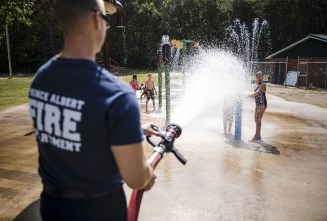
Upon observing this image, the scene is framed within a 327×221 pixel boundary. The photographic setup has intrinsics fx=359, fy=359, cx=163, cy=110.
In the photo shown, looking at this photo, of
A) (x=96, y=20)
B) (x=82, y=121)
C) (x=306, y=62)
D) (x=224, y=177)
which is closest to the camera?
(x=82, y=121)

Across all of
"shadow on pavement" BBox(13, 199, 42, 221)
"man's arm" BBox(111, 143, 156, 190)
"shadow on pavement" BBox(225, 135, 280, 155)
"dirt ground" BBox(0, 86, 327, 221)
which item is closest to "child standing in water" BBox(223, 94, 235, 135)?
"dirt ground" BBox(0, 86, 327, 221)

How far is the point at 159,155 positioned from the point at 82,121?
0.80 meters

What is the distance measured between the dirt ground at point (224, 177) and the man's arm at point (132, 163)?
3100 mm

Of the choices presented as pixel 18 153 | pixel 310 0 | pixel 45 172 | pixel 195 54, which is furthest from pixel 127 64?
pixel 45 172

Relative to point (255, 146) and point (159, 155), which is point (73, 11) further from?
point (255, 146)

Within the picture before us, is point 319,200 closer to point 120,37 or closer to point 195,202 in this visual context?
point 195,202

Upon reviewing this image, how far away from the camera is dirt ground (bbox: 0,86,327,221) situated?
494 centimetres

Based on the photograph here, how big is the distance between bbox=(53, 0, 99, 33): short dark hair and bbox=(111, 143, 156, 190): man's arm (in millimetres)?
616

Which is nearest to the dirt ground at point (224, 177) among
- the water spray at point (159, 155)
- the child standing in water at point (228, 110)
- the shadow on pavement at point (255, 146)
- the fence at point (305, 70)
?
the shadow on pavement at point (255, 146)

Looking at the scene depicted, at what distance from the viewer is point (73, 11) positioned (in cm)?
167

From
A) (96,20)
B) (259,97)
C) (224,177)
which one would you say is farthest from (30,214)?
(259,97)

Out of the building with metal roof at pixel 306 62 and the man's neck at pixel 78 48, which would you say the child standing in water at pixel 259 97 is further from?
the building with metal roof at pixel 306 62

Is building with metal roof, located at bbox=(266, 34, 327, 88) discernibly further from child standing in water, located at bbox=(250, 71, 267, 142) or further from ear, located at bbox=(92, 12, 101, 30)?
ear, located at bbox=(92, 12, 101, 30)

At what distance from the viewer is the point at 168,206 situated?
4.99 m
